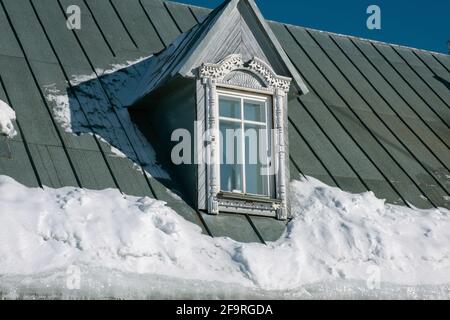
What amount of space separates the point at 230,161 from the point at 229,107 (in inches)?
29.4

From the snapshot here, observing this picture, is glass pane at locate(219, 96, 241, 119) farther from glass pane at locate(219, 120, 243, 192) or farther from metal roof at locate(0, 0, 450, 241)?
metal roof at locate(0, 0, 450, 241)

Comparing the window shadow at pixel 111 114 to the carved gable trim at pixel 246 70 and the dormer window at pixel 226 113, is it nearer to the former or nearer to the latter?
the dormer window at pixel 226 113

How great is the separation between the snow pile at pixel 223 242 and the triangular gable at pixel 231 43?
161 cm

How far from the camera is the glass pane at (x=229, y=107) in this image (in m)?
11.4

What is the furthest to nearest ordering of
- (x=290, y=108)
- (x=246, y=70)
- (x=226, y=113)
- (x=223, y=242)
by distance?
(x=290, y=108) → (x=246, y=70) → (x=226, y=113) → (x=223, y=242)

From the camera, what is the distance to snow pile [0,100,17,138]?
Answer: 33.6 feet

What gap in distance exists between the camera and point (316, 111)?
44.1ft

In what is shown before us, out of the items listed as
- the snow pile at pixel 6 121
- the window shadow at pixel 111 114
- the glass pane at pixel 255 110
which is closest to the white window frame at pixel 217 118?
the glass pane at pixel 255 110

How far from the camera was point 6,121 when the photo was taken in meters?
Result: 10.3

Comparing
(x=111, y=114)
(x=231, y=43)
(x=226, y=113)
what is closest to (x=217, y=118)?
(x=226, y=113)

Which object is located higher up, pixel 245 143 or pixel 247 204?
pixel 245 143

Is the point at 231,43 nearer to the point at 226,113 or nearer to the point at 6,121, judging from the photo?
the point at 226,113

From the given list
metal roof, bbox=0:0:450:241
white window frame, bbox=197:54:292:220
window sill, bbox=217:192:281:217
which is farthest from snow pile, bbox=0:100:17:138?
window sill, bbox=217:192:281:217
